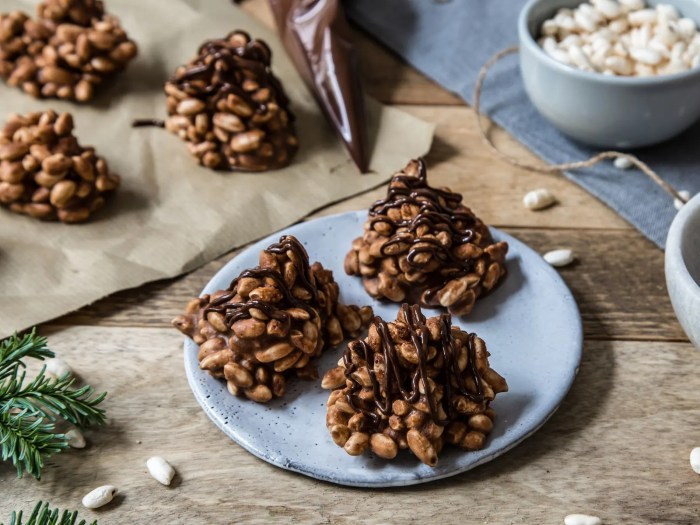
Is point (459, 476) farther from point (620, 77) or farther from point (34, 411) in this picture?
point (620, 77)

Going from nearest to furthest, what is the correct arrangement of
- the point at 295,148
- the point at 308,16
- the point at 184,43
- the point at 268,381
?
the point at 268,381 < the point at 295,148 < the point at 308,16 < the point at 184,43

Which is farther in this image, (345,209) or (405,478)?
(345,209)

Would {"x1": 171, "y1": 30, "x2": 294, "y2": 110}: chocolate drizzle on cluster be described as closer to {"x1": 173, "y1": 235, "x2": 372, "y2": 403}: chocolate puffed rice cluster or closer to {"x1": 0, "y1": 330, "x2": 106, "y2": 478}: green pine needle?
{"x1": 173, "y1": 235, "x2": 372, "y2": 403}: chocolate puffed rice cluster

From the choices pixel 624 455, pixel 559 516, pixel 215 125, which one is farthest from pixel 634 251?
pixel 215 125

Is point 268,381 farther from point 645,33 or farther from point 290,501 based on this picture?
point 645,33

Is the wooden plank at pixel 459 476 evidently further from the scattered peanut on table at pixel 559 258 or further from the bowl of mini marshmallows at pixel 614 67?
the bowl of mini marshmallows at pixel 614 67

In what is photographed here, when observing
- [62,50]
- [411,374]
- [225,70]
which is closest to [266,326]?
[411,374]

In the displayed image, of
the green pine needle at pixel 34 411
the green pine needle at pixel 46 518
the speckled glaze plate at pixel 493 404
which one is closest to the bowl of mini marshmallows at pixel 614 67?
the speckled glaze plate at pixel 493 404
